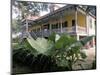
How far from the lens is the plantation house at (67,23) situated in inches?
96.7

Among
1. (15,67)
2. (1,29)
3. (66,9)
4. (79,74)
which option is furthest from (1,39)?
(79,74)

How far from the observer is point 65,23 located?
254 centimetres

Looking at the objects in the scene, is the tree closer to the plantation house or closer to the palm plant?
the plantation house

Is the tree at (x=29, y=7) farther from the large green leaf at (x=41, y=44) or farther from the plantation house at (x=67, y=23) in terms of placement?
the large green leaf at (x=41, y=44)

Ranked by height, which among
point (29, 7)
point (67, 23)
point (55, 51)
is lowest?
point (55, 51)

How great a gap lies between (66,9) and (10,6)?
2.30 ft

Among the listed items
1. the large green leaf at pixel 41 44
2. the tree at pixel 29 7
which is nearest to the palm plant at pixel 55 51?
the large green leaf at pixel 41 44

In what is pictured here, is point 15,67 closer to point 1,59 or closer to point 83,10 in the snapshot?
point 1,59

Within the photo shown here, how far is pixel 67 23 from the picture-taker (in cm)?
254

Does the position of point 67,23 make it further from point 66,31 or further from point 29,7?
point 29,7

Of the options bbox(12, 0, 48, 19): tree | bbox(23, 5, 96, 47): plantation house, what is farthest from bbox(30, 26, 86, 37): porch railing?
bbox(12, 0, 48, 19): tree

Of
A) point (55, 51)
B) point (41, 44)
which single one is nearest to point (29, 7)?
point (41, 44)

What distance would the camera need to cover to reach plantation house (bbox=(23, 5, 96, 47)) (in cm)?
246

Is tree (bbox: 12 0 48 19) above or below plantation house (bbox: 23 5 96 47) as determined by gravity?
above
